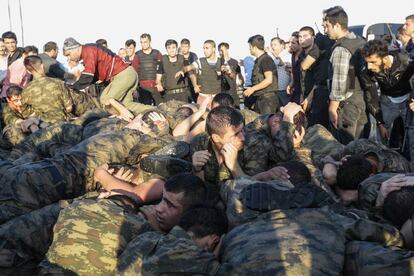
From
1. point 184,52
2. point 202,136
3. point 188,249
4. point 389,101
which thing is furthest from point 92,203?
point 184,52

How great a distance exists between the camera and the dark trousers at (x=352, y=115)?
7344 millimetres

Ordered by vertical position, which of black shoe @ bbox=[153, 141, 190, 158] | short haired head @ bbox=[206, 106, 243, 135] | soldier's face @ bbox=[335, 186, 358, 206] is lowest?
soldier's face @ bbox=[335, 186, 358, 206]

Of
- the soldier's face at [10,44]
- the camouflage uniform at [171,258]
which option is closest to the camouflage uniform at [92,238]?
the camouflage uniform at [171,258]

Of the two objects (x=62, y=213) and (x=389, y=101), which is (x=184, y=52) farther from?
(x=62, y=213)

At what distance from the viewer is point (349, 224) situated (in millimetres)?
3709

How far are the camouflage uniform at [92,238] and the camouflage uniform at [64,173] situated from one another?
135 centimetres

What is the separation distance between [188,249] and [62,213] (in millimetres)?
1092

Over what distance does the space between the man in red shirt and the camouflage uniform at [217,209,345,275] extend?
5.61 m

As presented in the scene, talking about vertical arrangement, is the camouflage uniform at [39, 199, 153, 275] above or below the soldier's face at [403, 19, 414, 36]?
below

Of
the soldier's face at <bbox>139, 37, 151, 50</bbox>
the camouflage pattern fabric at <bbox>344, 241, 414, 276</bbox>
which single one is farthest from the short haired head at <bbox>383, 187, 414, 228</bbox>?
the soldier's face at <bbox>139, 37, 151, 50</bbox>

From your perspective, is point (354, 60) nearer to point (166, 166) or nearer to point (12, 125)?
point (166, 166)

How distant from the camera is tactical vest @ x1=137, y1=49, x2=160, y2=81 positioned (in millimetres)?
12320

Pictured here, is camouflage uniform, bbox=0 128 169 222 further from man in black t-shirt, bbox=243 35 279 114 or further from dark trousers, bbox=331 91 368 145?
man in black t-shirt, bbox=243 35 279 114

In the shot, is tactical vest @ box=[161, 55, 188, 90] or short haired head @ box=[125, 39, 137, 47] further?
short haired head @ box=[125, 39, 137, 47]
